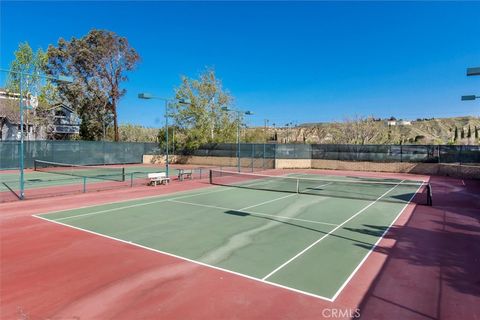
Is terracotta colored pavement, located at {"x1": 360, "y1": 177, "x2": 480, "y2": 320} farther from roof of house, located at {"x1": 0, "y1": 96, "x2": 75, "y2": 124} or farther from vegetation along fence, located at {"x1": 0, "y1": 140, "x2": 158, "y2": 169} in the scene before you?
roof of house, located at {"x1": 0, "y1": 96, "x2": 75, "y2": 124}

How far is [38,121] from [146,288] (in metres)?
44.3

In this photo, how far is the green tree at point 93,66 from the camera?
48.7 meters

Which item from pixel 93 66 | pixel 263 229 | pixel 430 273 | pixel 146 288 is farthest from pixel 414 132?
pixel 146 288

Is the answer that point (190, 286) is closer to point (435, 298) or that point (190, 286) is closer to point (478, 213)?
point (435, 298)

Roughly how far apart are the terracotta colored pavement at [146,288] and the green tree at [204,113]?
33116mm

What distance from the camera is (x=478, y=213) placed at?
1397 cm

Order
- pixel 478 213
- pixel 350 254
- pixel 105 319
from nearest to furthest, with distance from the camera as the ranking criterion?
pixel 105 319, pixel 350 254, pixel 478 213

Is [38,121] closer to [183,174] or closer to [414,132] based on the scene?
[183,174]

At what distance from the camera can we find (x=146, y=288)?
6406 mm

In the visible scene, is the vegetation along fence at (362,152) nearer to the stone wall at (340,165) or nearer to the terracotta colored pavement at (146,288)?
the stone wall at (340,165)

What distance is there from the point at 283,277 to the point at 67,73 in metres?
52.3

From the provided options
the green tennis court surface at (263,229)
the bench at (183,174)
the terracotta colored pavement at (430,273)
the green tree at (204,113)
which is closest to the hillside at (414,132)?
the green tree at (204,113)

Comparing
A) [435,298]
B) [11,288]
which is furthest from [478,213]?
[11,288]

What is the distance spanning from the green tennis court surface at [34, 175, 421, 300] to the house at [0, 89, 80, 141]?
3271 centimetres
